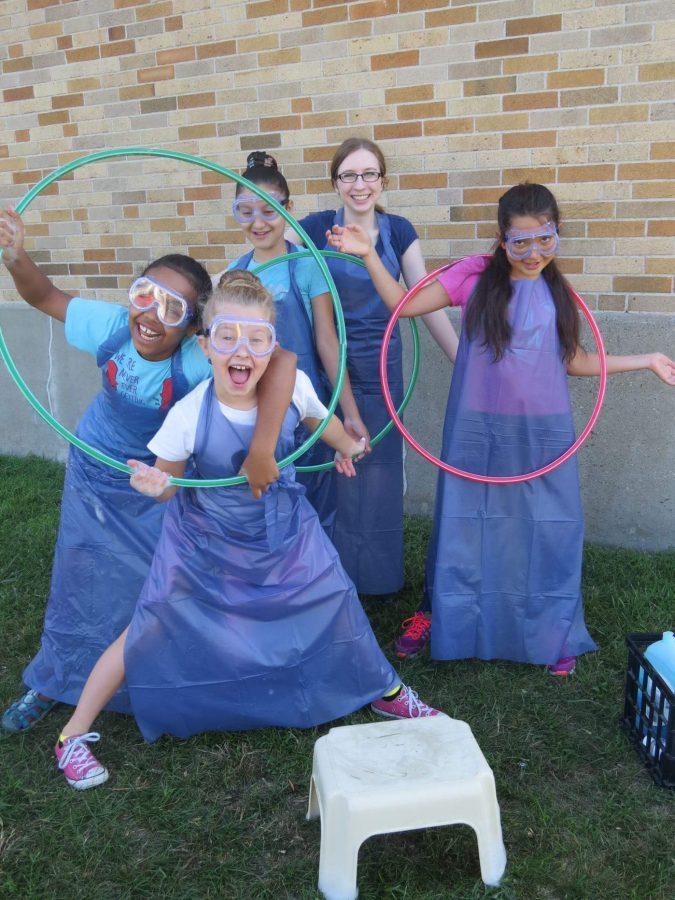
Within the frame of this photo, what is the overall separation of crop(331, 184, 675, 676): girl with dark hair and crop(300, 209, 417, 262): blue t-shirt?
0.42 metres

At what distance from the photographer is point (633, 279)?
13.9 feet

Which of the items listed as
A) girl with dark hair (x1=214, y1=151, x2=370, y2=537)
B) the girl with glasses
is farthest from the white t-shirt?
girl with dark hair (x1=214, y1=151, x2=370, y2=537)

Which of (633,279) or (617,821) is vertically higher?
(633,279)

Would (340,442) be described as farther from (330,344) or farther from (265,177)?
(265,177)

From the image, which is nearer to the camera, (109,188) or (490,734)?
(490,734)

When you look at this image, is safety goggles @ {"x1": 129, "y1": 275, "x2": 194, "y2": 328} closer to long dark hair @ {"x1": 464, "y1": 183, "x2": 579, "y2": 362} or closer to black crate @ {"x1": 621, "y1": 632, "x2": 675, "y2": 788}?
long dark hair @ {"x1": 464, "y1": 183, "x2": 579, "y2": 362}

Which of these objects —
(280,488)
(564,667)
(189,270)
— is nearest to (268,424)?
(280,488)

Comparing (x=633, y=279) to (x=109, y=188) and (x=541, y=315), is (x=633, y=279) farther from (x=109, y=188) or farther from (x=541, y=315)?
(x=109, y=188)

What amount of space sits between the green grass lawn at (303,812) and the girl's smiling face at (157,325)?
138 centimetres

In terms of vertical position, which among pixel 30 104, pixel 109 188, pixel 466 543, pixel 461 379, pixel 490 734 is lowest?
pixel 490 734

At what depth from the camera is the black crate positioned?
104 inches

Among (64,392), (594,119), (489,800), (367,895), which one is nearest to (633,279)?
(594,119)

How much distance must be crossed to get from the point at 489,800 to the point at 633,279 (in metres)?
2.87

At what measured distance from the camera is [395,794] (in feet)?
7.14
